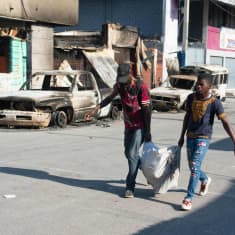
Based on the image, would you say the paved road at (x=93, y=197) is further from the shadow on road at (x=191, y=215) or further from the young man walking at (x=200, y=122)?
the young man walking at (x=200, y=122)

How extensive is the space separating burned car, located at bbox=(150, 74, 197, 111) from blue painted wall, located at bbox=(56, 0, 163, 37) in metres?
8.92

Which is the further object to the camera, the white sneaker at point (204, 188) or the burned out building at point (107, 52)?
the burned out building at point (107, 52)

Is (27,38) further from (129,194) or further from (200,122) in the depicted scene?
(200,122)

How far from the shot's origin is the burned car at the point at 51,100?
12797 millimetres

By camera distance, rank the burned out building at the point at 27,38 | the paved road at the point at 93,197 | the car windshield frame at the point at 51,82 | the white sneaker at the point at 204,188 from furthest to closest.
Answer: the burned out building at the point at 27,38 → the car windshield frame at the point at 51,82 → the white sneaker at the point at 204,188 → the paved road at the point at 93,197

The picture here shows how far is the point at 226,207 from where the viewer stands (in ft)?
19.4

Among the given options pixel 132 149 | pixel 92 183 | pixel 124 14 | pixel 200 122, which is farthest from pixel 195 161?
pixel 124 14

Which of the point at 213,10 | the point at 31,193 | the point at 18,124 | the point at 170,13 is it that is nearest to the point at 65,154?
the point at 31,193

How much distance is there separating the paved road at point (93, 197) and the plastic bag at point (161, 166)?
214mm

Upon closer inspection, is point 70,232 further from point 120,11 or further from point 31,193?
point 120,11

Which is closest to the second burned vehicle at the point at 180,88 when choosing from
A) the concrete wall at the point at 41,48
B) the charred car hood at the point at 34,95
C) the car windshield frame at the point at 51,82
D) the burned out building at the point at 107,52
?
the burned out building at the point at 107,52

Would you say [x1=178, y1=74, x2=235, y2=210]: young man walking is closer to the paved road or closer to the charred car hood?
the paved road

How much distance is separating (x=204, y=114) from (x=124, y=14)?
1055 inches

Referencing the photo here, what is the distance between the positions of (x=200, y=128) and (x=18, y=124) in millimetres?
7953
